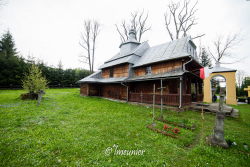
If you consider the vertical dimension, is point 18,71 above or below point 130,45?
below

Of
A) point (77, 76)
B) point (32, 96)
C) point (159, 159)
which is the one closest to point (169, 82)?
point (159, 159)

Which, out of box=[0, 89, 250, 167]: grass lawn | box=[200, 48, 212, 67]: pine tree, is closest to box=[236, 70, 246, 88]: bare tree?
box=[200, 48, 212, 67]: pine tree

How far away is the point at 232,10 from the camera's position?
8.38 m

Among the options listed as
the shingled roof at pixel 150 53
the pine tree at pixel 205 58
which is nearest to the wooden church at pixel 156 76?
the shingled roof at pixel 150 53

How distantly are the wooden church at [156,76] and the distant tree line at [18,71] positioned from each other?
1486cm

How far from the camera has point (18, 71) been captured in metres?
23.2

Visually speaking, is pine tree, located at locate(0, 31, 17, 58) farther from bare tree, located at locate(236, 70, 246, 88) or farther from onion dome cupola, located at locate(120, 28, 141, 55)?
bare tree, located at locate(236, 70, 246, 88)

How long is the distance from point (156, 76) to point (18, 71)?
3166 centimetres

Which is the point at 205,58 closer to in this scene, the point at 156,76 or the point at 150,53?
the point at 150,53

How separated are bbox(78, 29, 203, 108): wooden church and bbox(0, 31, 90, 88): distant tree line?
585 inches

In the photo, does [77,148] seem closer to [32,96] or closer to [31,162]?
[31,162]

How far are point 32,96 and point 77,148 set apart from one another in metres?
12.7

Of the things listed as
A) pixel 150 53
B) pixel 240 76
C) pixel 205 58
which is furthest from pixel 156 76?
pixel 240 76

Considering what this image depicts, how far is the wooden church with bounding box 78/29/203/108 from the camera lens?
8.76 meters
